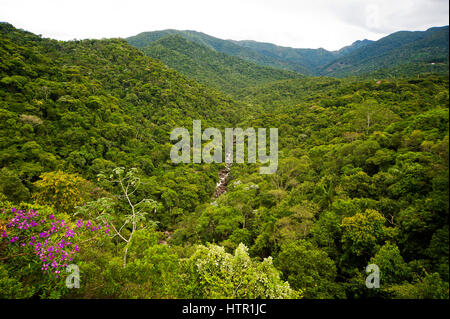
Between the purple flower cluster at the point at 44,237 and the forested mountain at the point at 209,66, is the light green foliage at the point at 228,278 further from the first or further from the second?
the forested mountain at the point at 209,66

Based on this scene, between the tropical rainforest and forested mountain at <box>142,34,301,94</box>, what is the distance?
6124 centimetres

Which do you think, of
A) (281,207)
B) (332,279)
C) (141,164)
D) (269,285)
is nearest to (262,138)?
(141,164)

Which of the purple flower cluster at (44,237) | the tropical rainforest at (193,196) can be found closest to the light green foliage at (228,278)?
the tropical rainforest at (193,196)

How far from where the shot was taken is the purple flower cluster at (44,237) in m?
5.89

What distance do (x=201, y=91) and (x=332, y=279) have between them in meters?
83.1

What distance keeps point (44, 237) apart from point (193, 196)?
31.1 metres

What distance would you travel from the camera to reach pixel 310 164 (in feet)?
104

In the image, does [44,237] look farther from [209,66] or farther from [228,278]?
[209,66]

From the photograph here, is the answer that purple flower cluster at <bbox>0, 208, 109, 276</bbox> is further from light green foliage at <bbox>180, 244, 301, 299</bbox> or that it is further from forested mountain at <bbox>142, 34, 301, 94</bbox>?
forested mountain at <bbox>142, 34, 301, 94</bbox>

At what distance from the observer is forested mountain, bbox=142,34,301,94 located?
127688mm

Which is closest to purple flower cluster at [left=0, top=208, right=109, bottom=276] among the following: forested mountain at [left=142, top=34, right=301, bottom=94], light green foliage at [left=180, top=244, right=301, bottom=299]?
light green foliage at [left=180, top=244, right=301, bottom=299]

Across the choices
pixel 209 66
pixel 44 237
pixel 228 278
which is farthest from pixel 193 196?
pixel 209 66

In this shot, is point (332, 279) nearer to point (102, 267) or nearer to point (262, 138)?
point (102, 267)

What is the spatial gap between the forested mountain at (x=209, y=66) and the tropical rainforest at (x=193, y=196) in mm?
61236
